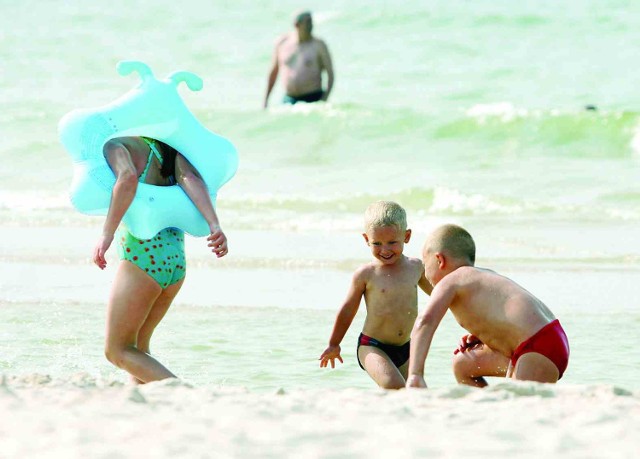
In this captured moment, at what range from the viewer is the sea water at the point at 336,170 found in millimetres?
6406

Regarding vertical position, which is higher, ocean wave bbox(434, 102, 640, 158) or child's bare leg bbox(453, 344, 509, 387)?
ocean wave bbox(434, 102, 640, 158)

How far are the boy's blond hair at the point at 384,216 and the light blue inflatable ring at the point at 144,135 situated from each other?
2.17 ft

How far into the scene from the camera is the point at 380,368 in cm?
482

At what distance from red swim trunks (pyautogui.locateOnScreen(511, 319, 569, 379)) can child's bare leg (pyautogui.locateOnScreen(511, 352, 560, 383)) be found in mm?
16

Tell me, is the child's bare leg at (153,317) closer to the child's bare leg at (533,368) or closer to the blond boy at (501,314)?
the blond boy at (501,314)

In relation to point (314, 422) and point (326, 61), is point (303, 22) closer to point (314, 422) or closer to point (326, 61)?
point (326, 61)

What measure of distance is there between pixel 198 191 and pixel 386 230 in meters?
0.77

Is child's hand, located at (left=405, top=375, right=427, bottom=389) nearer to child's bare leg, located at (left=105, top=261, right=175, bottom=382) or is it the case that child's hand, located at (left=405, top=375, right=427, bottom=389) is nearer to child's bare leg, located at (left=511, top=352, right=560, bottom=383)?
child's bare leg, located at (left=511, top=352, right=560, bottom=383)

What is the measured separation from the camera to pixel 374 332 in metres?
4.97

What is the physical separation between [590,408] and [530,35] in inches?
888

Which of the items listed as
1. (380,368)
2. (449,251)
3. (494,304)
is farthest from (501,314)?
(380,368)

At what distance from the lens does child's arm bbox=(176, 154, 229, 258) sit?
4734 mm

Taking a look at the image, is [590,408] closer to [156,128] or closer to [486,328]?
[486,328]

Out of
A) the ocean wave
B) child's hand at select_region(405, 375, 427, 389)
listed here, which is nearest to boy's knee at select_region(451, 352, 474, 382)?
child's hand at select_region(405, 375, 427, 389)
